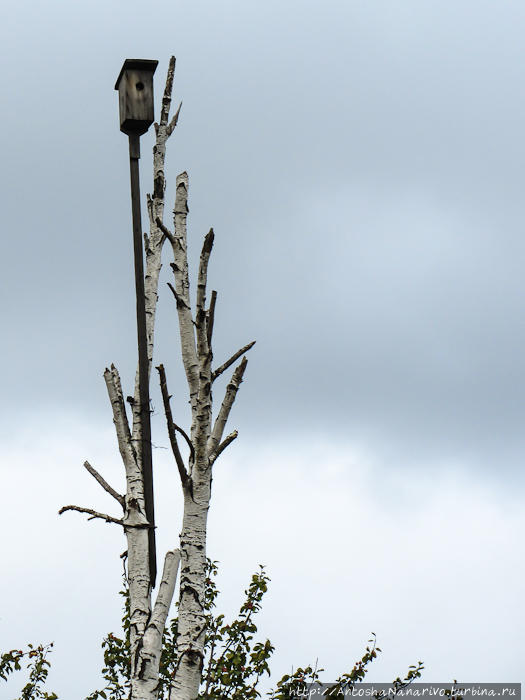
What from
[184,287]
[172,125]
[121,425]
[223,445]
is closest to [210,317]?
[184,287]

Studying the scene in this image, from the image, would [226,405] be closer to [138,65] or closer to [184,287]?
[184,287]

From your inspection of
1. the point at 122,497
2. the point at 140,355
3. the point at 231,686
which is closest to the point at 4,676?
the point at 231,686

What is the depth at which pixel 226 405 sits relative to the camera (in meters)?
7.31

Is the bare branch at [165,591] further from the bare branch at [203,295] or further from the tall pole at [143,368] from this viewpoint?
the bare branch at [203,295]

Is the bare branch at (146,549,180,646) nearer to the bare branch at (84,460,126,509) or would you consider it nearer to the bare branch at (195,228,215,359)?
the bare branch at (84,460,126,509)

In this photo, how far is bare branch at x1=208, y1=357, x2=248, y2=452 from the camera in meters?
7.19

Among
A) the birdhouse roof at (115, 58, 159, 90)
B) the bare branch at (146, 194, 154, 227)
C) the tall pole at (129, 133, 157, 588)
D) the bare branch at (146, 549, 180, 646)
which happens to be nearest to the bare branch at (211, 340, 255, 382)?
the tall pole at (129, 133, 157, 588)

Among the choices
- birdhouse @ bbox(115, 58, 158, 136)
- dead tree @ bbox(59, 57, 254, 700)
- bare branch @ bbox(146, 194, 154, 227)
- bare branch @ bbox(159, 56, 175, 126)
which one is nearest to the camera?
dead tree @ bbox(59, 57, 254, 700)

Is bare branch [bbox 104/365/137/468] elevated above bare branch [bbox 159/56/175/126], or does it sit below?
below

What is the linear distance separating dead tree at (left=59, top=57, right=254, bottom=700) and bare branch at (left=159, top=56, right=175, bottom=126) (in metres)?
1.72

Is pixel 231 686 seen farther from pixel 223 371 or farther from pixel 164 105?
pixel 164 105

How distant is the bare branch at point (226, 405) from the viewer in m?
7.19

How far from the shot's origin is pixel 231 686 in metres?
9.98

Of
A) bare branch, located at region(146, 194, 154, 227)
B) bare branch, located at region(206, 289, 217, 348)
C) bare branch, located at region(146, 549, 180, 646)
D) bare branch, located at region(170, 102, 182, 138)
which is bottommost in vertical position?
bare branch, located at region(146, 549, 180, 646)
